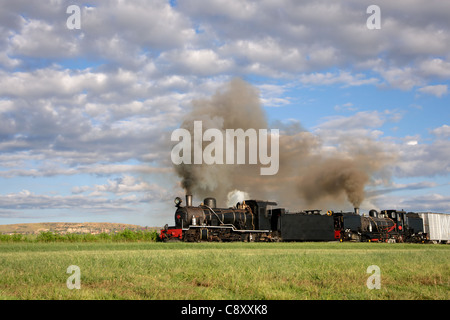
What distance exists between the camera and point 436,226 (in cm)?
6244

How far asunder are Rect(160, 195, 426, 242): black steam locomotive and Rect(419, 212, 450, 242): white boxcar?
3.55 metres

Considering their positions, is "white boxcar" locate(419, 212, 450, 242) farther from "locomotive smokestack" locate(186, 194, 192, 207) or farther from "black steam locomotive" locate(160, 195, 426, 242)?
"locomotive smokestack" locate(186, 194, 192, 207)

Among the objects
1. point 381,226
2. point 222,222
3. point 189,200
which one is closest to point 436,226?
point 381,226

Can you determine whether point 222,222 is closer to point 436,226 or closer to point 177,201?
point 177,201

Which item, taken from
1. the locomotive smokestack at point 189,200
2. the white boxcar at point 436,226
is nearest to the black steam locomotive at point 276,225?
the locomotive smokestack at point 189,200

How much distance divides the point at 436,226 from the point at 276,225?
30.5 meters

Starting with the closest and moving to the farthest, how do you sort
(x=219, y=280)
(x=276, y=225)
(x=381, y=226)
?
(x=219, y=280) → (x=276, y=225) → (x=381, y=226)

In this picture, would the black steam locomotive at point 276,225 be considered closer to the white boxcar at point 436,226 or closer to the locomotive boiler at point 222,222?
the locomotive boiler at point 222,222
